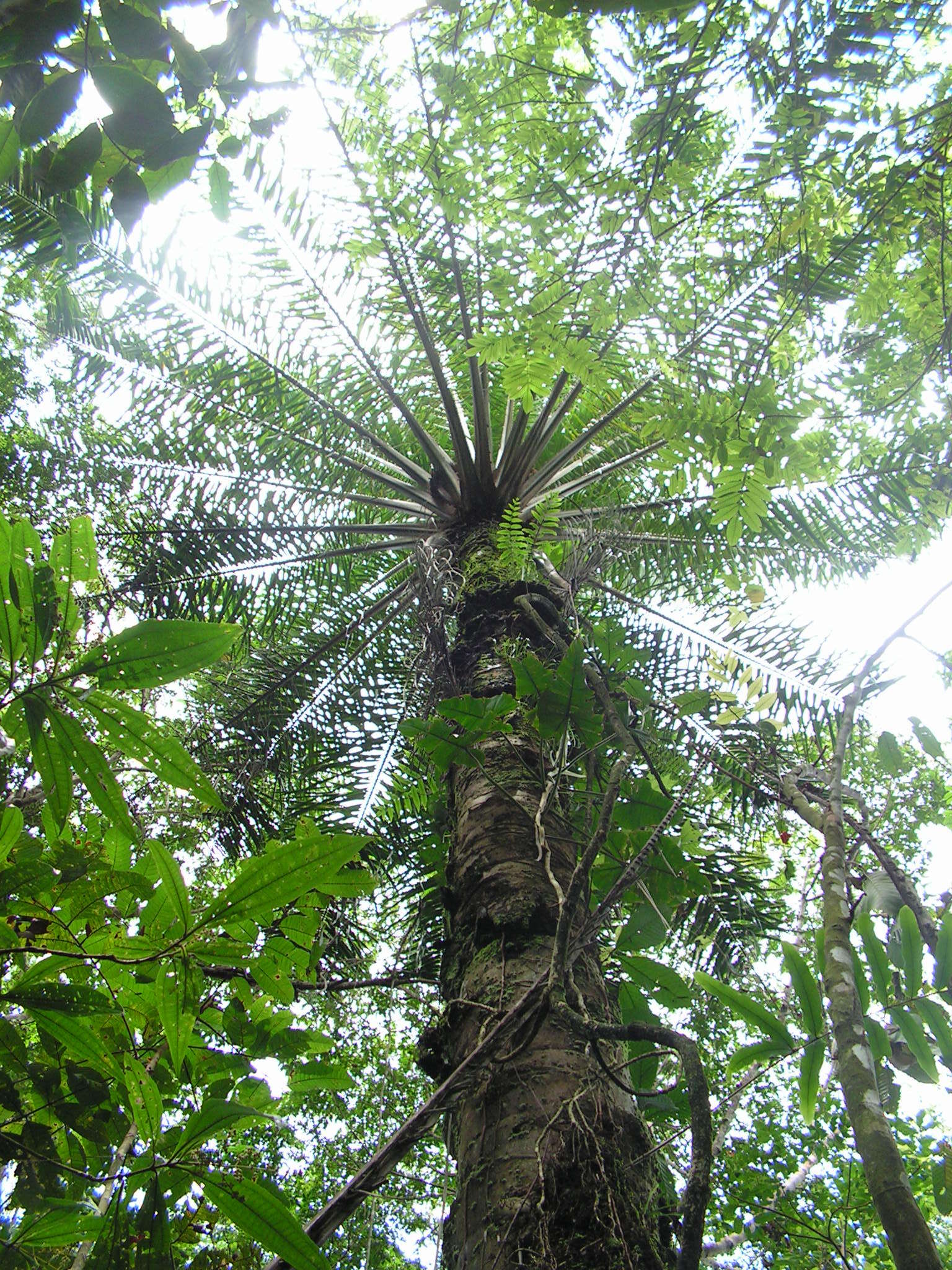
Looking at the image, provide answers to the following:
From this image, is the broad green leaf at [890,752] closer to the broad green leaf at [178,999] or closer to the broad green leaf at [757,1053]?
the broad green leaf at [757,1053]

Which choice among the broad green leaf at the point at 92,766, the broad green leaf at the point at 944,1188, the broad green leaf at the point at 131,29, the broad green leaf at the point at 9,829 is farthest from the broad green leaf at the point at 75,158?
the broad green leaf at the point at 944,1188

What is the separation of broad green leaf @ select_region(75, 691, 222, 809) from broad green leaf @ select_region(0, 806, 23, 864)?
229mm

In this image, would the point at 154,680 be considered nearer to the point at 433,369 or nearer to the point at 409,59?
the point at 409,59

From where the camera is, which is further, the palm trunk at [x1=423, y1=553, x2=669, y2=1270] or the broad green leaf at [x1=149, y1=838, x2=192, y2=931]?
the palm trunk at [x1=423, y1=553, x2=669, y2=1270]

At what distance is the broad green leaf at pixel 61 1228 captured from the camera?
1.10m

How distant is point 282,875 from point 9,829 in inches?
16.8

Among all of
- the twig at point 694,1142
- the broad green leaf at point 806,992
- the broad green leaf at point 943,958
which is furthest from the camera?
the broad green leaf at point 943,958

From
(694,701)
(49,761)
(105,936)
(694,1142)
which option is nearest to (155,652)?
(49,761)

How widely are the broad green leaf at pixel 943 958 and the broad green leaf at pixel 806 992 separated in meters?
0.25

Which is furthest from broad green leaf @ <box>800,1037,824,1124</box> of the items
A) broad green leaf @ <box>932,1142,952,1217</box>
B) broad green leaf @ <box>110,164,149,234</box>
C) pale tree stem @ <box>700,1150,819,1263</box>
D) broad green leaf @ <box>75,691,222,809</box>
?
pale tree stem @ <box>700,1150,819,1263</box>

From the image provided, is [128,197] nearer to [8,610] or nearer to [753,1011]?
[8,610]

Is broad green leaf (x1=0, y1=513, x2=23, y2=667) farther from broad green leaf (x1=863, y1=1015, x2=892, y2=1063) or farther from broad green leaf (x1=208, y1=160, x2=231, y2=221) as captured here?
broad green leaf (x1=863, y1=1015, x2=892, y2=1063)

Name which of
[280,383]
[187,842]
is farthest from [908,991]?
[280,383]

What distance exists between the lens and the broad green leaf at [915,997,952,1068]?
1.20m
